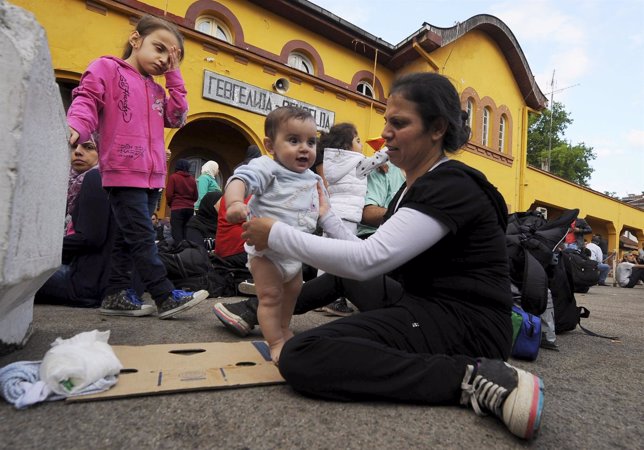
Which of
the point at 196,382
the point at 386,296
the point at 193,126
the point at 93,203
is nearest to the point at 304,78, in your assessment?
the point at 193,126

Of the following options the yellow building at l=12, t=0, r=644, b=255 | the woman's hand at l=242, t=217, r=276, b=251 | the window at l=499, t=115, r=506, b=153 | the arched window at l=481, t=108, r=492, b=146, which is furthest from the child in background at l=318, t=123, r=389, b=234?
the window at l=499, t=115, r=506, b=153

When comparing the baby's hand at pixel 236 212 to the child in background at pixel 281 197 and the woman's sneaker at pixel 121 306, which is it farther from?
the woman's sneaker at pixel 121 306

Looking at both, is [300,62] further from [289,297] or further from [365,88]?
[289,297]

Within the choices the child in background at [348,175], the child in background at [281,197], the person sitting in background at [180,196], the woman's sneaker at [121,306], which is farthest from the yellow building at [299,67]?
the child in background at [281,197]

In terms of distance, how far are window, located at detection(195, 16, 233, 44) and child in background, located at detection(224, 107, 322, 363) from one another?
750 cm

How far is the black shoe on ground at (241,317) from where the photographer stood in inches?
93.2

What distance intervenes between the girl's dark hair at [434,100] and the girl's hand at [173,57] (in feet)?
5.40

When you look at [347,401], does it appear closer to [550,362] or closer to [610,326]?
[550,362]

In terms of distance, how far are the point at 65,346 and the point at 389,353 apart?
3.56ft

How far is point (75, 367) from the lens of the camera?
52.3 inches

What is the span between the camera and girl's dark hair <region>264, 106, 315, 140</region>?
213 cm

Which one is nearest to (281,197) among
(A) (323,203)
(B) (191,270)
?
(A) (323,203)

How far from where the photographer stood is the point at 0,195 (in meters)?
1.03

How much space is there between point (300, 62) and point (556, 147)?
106ft
